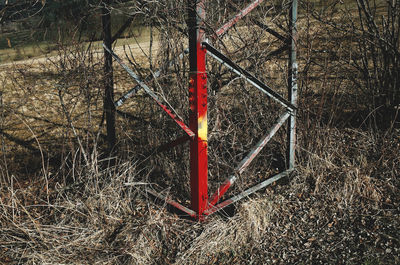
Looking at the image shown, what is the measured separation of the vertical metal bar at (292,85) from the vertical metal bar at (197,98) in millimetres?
1444

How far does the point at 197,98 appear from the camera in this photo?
134 inches

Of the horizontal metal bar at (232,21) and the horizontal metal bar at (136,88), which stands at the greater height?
the horizontal metal bar at (232,21)

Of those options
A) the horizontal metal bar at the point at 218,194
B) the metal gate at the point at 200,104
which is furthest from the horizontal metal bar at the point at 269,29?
the horizontal metal bar at the point at 218,194

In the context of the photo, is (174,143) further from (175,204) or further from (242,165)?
(242,165)

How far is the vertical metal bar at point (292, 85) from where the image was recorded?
14.1 feet

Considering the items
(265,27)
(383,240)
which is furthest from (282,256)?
(265,27)

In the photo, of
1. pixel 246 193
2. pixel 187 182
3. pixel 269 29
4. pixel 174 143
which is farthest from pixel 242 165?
pixel 269 29

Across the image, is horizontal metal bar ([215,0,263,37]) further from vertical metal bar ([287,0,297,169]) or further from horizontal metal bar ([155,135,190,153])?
horizontal metal bar ([155,135,190,153])

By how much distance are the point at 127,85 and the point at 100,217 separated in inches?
241

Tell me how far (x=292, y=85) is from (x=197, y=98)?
5.25 feet

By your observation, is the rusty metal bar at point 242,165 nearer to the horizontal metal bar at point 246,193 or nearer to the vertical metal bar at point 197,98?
the horizontal metal bar at point 246,193

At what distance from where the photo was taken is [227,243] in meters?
3.69

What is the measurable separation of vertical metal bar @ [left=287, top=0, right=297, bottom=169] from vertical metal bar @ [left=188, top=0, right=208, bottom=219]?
144cm

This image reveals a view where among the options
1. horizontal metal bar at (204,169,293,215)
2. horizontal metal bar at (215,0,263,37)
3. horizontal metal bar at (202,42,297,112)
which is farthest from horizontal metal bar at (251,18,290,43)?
horizontal metal bar at (204,169,293,215)
